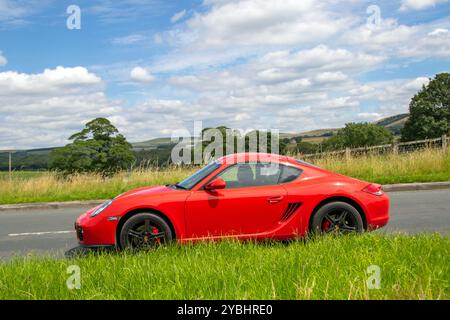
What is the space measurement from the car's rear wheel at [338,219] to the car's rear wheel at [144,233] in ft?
6.54

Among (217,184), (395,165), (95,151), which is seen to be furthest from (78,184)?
(95,151)

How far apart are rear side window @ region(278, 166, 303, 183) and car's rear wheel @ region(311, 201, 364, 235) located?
1.94ft

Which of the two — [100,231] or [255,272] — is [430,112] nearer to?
[100,231]

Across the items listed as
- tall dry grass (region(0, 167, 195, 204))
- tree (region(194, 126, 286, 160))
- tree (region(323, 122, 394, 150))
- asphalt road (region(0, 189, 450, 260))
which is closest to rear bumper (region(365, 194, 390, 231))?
asphalt road (region(0, 189, 450, 260))

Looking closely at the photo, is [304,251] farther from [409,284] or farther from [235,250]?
[409,284]

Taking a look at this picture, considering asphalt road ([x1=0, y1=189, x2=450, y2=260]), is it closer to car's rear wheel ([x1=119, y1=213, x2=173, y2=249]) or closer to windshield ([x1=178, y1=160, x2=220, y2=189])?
car's rear wheel ([x1=119, y1=213, x2=173, y2=249])

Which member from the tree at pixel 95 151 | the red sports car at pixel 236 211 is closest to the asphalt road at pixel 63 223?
the red sports car at pixel 236 211

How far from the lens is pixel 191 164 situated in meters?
19.4

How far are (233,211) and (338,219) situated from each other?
1438 millimetres

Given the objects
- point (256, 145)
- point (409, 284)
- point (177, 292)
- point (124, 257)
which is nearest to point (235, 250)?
point (124, 257)

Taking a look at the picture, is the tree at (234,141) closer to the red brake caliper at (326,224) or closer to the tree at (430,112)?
the red brake caliper at (326,224)

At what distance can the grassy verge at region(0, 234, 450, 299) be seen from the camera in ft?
13.0
